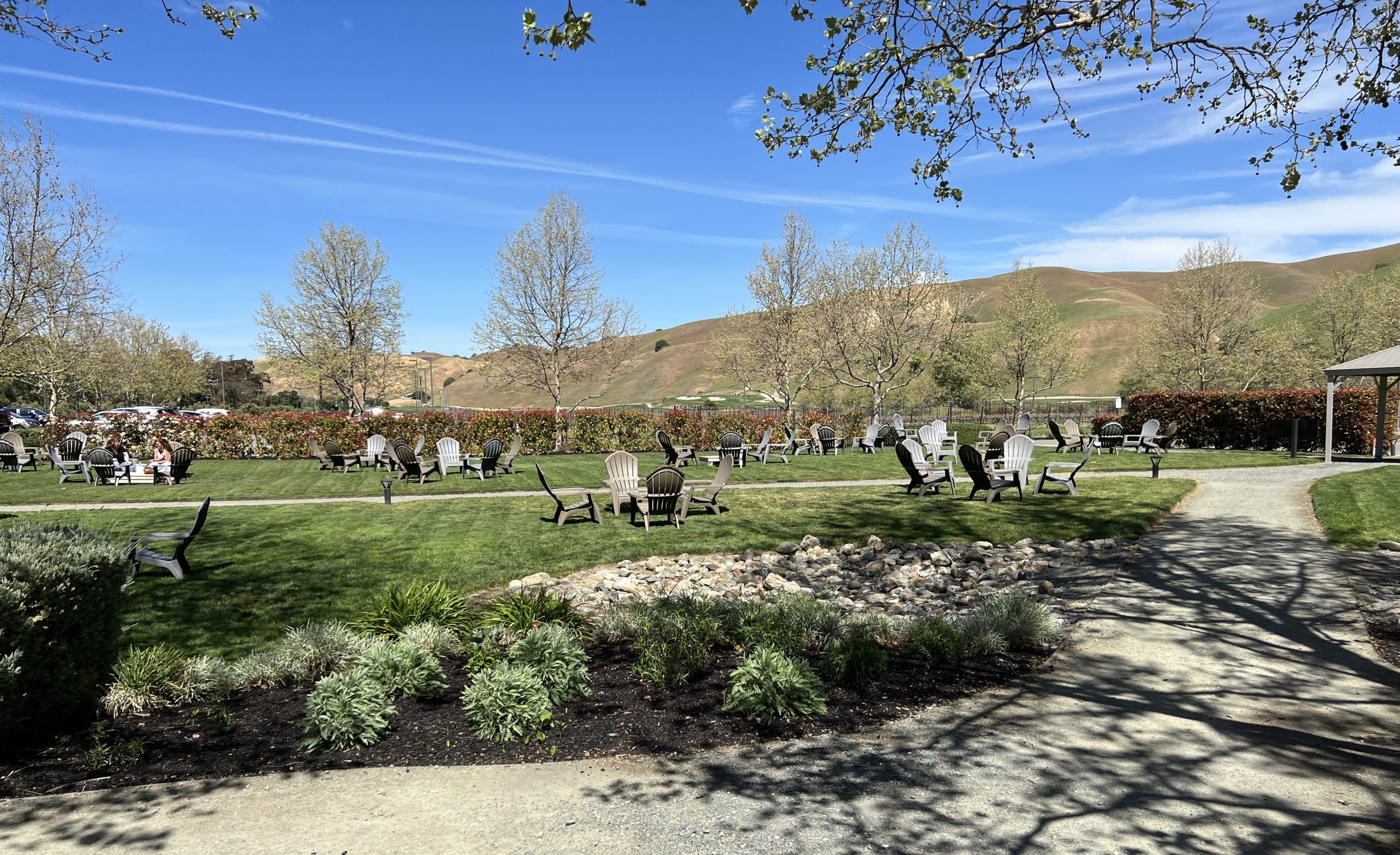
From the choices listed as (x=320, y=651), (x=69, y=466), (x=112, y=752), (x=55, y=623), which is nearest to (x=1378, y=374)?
(x=320, y=651)

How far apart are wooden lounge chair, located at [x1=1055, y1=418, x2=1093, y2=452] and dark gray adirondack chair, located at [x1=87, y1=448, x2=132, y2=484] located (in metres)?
25.7

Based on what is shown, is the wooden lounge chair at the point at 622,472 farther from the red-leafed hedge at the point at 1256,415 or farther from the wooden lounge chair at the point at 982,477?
the red-leafed hedge at the point at 1256,415

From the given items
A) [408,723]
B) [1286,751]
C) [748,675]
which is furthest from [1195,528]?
[408,723]

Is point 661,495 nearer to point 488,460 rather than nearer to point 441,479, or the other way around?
point 488,460

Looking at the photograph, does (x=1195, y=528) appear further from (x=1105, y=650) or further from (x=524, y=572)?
(x=524, y=572)

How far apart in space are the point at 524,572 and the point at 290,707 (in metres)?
3.86

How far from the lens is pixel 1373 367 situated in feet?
60.0

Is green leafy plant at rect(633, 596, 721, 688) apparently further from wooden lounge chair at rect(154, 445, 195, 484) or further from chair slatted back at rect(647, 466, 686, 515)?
wooden lounge chair at rect(154, 445, 195, 484)

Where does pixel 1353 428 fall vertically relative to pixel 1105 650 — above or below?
above

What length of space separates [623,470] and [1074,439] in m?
18.1

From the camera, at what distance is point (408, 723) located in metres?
4.14

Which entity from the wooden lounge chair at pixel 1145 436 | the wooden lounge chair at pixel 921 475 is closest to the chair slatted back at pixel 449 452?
the wooden lounge chair at pixel 921 475

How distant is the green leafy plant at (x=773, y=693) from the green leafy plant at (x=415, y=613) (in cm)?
228

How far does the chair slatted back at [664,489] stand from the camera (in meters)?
10.5
